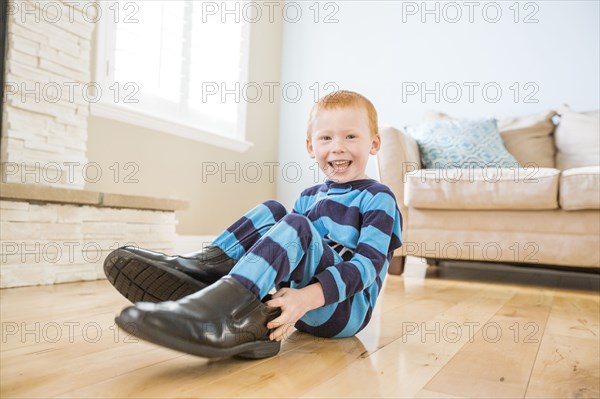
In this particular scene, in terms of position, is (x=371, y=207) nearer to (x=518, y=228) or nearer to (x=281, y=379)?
(x=281, y=379)

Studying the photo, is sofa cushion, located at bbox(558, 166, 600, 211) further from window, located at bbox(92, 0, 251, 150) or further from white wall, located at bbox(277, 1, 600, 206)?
window, located at bbox(92, 0, 251, 150)

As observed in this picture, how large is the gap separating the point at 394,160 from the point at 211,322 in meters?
1.76

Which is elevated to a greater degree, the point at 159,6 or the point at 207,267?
the point at 159,6

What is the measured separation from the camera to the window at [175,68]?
88.4 inches

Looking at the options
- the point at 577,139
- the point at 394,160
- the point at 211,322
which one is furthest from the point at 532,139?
the point at 211,322

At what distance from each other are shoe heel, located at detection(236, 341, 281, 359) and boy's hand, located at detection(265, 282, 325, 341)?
12 mm

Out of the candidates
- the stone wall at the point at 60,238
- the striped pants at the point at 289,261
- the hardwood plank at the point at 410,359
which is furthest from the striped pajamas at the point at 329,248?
the stone wall at the point at 60,238

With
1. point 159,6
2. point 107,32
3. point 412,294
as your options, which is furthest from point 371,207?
point 159,6

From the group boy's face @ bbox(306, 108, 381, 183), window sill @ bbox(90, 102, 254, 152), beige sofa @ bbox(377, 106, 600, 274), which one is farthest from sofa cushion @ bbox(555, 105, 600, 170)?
boy's face @ bbox(306, 108, 381, 183)

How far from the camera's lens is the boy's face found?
40.0 inches

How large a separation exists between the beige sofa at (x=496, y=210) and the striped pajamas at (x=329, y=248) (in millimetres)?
1199

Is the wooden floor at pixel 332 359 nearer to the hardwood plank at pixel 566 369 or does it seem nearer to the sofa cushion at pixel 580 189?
the hardwood plank at pixel 566 369

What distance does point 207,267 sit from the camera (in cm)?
96

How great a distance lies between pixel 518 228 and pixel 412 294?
657 millimetres
